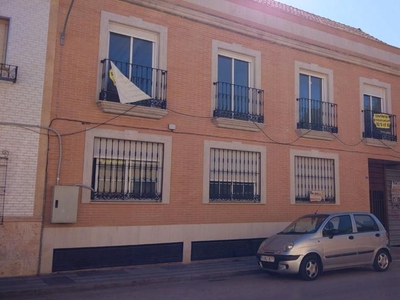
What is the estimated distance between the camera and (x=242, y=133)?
42.8ft

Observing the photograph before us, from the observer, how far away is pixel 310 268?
9.65 m

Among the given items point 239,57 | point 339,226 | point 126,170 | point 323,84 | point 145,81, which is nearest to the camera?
point 339,226

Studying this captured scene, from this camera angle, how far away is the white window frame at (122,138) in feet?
34.2

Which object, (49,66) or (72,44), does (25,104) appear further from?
(72,44)

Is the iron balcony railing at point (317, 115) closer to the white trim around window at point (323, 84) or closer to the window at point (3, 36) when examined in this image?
the white trim around window at point (323, 84)

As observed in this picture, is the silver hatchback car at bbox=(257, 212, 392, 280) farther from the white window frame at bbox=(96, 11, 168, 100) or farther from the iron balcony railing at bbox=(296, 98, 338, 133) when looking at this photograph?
the white window frame at bbox=(96, 11, 168, 100)

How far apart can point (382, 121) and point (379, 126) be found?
26cm

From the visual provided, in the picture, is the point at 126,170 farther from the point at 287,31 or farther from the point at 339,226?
the point at 287,31

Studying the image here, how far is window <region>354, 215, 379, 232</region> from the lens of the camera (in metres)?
10.8

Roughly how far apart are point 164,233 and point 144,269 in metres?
1.15

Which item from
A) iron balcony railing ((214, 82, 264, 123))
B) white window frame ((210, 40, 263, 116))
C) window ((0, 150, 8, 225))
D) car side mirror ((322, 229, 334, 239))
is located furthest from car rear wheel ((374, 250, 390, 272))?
window ((0, 150, 8, 225))

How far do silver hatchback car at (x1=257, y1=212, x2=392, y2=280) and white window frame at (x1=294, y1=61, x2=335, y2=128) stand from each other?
4.60 m

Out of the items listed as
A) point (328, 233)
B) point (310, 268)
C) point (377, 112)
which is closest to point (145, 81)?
point (328, 233)

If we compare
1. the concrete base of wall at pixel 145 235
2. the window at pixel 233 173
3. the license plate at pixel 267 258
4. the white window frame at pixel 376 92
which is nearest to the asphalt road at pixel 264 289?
the license plate at pixel 267 258
